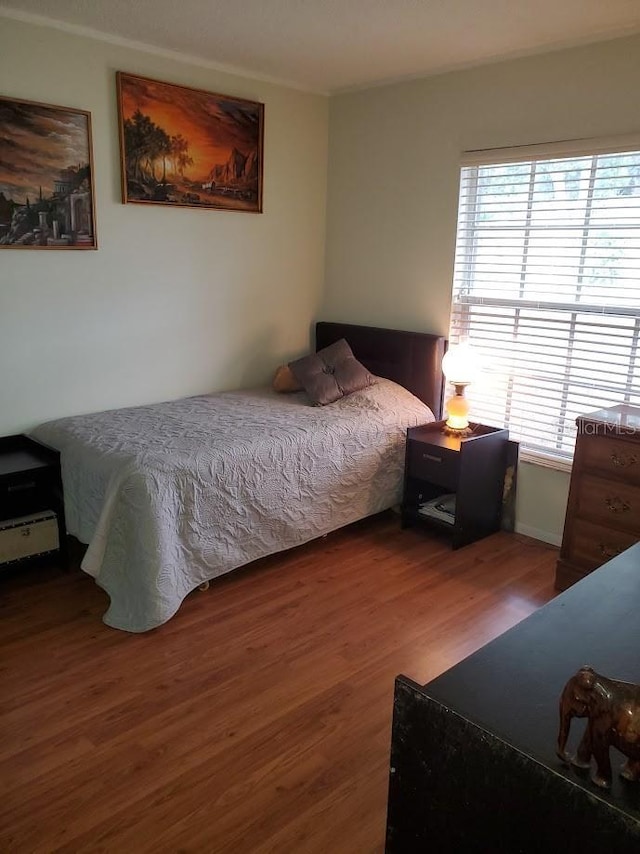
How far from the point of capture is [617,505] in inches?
113

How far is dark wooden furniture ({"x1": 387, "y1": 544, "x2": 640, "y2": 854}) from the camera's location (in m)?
0.85

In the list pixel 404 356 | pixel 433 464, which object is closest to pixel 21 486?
pixel 433 464

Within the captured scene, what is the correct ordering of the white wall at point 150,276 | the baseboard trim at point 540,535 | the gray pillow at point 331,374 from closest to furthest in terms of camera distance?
the white wall at point 150,276 → the baseboard trim at point 540,535 → the gray pillow at point 331,374

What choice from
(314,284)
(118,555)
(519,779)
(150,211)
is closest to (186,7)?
(150,211)

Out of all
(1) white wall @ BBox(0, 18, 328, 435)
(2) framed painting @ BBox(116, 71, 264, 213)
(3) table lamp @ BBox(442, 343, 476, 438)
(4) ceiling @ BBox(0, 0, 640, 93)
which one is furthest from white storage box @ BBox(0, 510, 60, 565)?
(4) ceiling @ BBox(0, 0, 640, 93)

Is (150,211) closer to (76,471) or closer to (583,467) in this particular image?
(76,471)

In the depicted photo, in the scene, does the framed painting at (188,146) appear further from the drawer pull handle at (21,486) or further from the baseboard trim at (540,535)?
the baseboard trim at (540,535)

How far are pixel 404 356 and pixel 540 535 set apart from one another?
1308 millimetres

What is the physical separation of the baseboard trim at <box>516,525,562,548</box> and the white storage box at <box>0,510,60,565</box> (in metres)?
2.45

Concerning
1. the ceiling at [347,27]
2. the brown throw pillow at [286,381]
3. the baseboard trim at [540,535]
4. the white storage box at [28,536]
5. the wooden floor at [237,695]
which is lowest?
the wooden floor at [237,695]

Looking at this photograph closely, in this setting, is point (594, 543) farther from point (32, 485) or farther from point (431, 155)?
point (32, 485)

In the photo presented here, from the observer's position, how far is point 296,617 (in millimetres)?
2840

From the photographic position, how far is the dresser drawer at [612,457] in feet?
9.12

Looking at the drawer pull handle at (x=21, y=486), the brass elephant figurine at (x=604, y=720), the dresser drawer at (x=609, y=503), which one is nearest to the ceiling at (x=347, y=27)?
the dresser drawer at (x=609, y=503)
